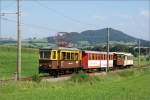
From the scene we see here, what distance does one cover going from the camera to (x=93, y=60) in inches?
2138

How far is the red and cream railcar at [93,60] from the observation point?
166ft

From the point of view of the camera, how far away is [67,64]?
142 feet

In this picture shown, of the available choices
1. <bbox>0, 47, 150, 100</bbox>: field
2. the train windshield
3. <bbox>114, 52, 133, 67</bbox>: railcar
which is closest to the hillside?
<bbox>114, 52, 133, 67</bbox>: railcar

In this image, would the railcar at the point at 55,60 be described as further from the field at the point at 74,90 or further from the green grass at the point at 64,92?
the green grass at the point at 64,92

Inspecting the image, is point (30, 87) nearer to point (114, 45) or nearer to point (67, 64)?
point (67, 64)

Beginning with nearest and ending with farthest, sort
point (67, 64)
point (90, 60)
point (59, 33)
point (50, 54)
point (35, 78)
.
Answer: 1. point (35, 78)
2. point (50, 54)
3. point (67, 64)
4. point (90, 60)
5. point (59, 33)

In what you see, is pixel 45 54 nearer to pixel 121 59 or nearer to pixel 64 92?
pixel 64 92

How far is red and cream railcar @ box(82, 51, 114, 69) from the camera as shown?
50625mm

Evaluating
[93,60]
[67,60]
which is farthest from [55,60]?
[93,60]

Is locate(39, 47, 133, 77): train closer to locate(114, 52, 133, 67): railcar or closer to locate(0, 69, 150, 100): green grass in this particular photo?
locate(0, 69, 150, 100): green grass

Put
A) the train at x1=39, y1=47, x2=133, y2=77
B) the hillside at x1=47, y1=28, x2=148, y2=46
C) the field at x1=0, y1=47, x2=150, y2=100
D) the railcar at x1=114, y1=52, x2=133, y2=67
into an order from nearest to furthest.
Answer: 1. the field at x1=0, y1=47, x2=150, y2=100
2. the train at x1=39, y1=47, x2=133, y2=77
3. the railcar at x1=114, y1=52, x2=133, y2=67
4. the hillside at x1=47, y1=28, x2=148, y2=46

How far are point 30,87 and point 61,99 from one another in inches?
335

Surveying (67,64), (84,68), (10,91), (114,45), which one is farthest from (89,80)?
(114,45)

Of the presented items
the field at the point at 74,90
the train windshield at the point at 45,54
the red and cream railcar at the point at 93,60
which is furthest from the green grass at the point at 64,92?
the red and cream railcar at the point at 93,60
